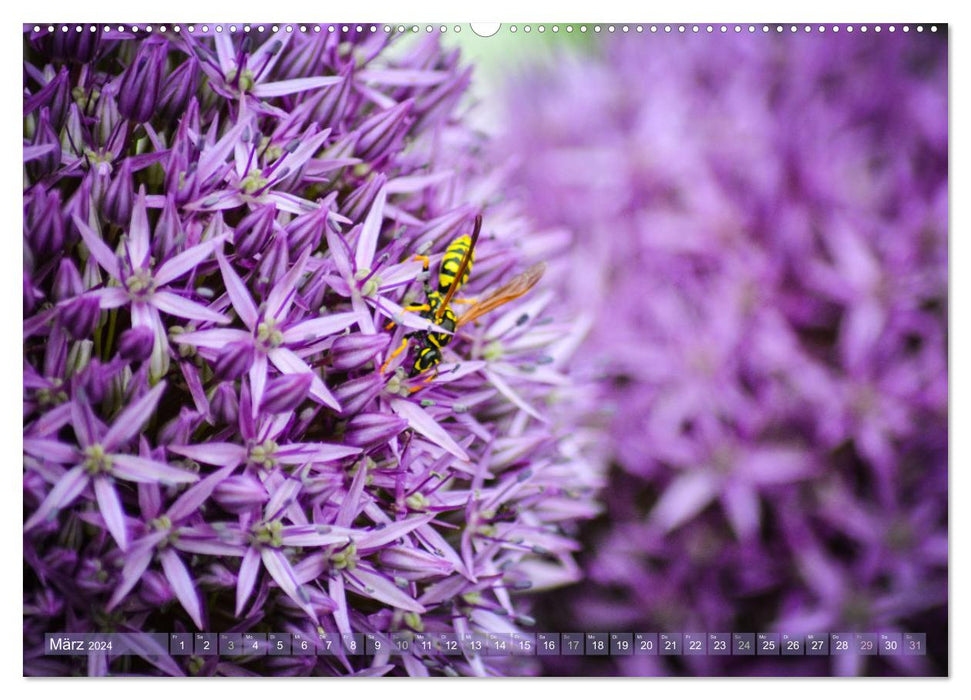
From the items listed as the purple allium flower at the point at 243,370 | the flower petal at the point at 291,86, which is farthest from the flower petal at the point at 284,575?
the flower petal at the point at 291,86

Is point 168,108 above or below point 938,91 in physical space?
below

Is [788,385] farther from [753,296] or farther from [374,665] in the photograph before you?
[374,665]

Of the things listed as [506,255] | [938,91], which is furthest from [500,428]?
[938,91]

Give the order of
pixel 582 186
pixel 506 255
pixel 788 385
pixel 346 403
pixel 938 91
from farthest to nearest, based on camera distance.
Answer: pixel 582 186 < pixel 788 385 < pixel 938 91 < pixel 506 255 < pixel 346 403

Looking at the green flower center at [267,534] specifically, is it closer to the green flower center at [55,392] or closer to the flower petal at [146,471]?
the flower petal at [146,471]

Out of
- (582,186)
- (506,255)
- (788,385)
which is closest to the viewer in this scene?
(506,255)

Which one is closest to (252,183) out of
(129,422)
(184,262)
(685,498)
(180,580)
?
(184,262)
